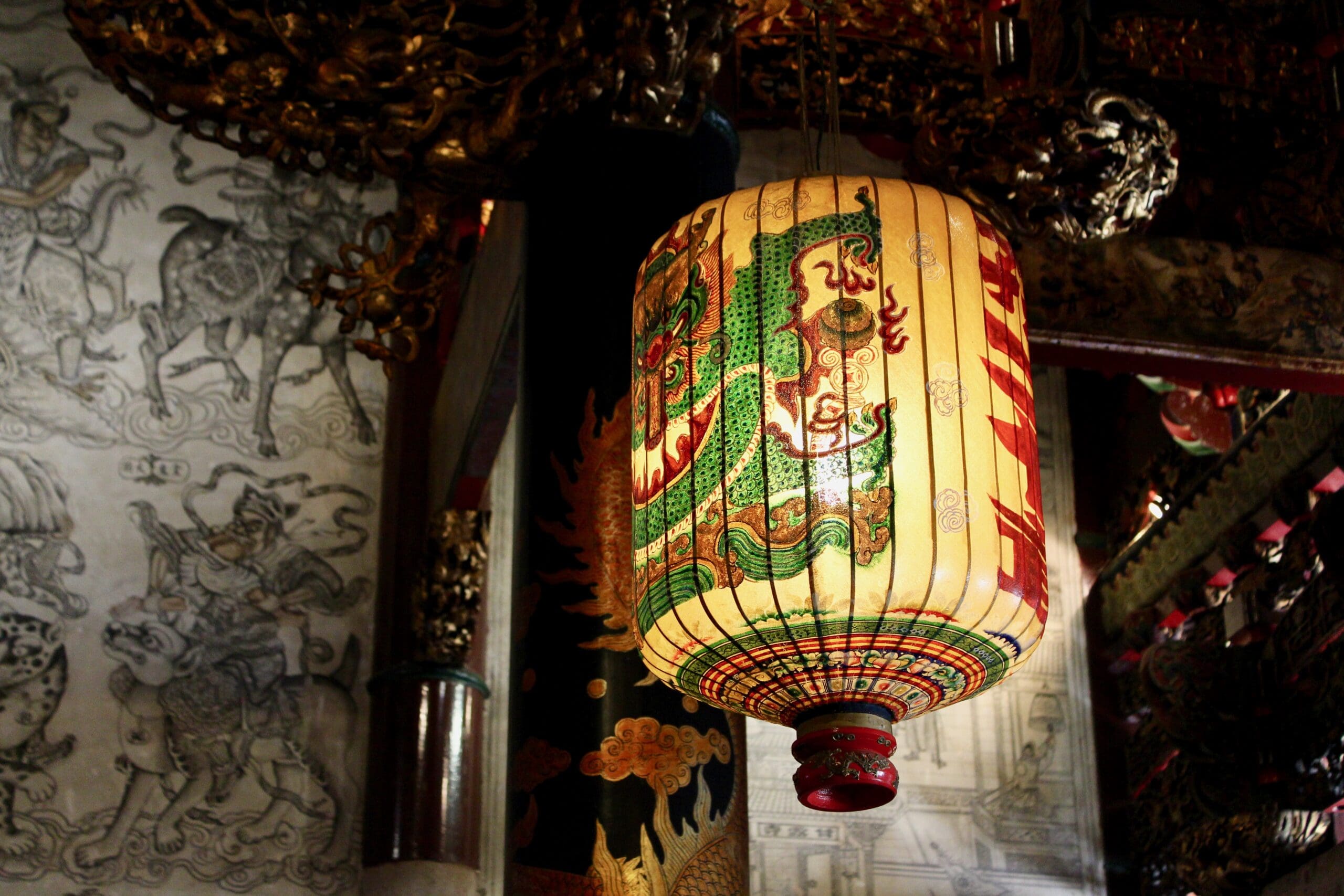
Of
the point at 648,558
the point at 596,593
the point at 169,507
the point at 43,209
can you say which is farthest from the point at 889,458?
the point at 43,209

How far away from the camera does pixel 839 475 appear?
7.72 ft

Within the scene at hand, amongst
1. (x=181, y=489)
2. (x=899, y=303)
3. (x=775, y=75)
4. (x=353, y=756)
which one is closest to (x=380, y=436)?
(x=181, y=489)

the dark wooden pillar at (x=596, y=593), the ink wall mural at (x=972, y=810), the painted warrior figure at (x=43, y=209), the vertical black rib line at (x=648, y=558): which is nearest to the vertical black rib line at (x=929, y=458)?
the vertical black rib line at (x=648, y=558)

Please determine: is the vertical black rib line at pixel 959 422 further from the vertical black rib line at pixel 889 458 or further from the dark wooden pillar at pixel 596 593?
the dark wooden pillar at pixel 596 593

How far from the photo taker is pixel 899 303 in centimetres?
249

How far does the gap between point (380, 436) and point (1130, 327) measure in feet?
10.2

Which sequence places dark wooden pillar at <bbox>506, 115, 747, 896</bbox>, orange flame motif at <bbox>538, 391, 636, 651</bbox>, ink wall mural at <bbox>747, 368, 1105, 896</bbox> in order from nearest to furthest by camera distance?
dark wooden pillar at <bbox>506, 115, 747, 896</bbox>
orange flame motif at <bbox>538, 391, 636, 651</bbox>
ink wall mural at <bbox>747, 368, 1105, 896</bbox>

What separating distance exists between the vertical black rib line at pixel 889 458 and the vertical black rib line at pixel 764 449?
124 mm

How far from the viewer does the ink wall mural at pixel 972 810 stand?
5766 millimetres

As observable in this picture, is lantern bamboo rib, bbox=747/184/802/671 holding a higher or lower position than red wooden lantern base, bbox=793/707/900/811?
higher

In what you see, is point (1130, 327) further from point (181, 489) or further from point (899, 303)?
point (181, 489)

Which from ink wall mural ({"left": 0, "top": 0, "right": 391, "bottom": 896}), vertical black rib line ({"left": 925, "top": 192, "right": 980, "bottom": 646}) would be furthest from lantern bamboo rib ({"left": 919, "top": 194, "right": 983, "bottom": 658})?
ink wall mural ({"left": 0, "top": 0, "right": 391, "bottom": 896})

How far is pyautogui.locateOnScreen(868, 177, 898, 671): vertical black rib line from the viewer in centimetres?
231

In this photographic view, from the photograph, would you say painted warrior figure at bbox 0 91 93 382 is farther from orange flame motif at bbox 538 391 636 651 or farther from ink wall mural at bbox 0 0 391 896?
orange flame motif at bbox 538 391 636 651
